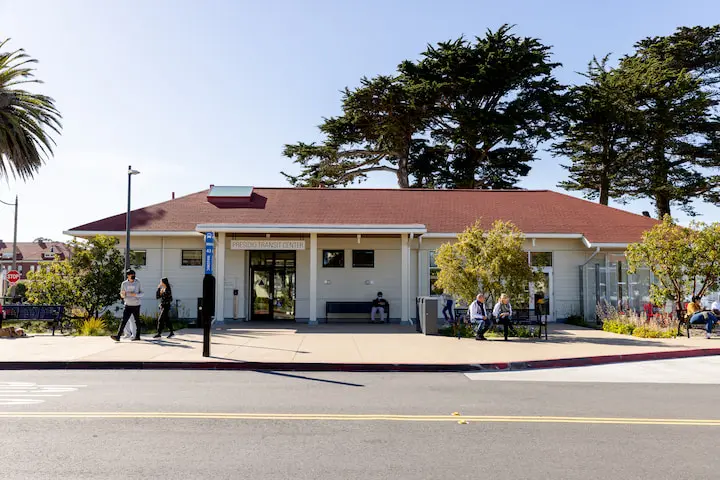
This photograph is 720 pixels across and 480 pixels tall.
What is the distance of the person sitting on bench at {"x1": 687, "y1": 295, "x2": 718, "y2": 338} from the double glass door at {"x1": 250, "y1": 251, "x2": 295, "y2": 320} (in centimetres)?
1348

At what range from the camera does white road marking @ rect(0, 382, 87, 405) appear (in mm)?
7855

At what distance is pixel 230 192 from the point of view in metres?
25.9

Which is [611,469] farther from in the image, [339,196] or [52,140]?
[52,140]

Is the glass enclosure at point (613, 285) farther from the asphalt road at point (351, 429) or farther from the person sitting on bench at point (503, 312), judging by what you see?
the asphalt road at point (351, 429)

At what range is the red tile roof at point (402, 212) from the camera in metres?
22.8

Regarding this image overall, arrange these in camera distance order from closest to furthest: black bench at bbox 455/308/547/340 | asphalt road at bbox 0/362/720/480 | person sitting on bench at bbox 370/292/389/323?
asphalt road at bbox 0/362/720/480 < black bench at bbox 455/308/547/340 < person sitting on bench at bbox 370/292/389/323

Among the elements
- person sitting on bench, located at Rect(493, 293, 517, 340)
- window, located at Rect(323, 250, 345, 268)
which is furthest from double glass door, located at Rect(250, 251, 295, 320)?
person sitting on bench, located at Rect(493, 293, 517, 340)

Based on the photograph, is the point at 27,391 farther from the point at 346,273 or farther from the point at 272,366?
the point at 346,273

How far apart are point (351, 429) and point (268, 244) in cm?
1522

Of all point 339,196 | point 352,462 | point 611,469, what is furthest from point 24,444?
point 339,196

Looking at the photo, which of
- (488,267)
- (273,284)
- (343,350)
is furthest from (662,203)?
(343,350)

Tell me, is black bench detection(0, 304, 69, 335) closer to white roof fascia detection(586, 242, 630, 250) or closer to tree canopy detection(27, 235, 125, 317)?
tree canopy detection(27, 235, 125, 317)

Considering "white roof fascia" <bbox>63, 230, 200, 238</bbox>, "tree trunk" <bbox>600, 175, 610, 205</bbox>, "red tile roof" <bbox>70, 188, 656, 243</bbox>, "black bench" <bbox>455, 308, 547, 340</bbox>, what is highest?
"tree trunk" <bbox>600, 175, 610, 205</bbox>

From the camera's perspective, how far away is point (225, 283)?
2236cm
